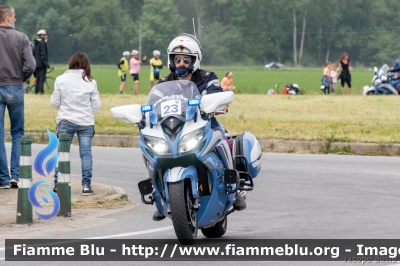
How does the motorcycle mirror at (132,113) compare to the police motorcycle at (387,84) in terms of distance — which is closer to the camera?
the motorcycle mirror at (132,113)

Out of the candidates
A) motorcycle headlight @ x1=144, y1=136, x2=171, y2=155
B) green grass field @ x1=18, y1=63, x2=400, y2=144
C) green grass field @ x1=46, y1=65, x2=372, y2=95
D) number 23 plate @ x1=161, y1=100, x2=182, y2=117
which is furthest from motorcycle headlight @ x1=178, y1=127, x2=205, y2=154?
green grass field @ x1=46, y1=65, x2=372, y2=95

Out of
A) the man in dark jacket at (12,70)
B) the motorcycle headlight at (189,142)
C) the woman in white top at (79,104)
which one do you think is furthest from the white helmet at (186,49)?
the man in dark jacket at (12,70)

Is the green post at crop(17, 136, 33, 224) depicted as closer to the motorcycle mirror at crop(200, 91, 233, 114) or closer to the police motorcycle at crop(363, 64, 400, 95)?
the motorcycle mirror at crop(200, 91, 233, 114)

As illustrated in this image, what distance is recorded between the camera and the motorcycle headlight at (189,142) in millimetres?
8914

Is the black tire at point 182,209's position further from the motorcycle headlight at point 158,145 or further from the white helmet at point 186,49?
the white helmet at point 186,49

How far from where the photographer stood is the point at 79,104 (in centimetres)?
1318

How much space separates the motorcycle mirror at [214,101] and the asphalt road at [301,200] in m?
1.37

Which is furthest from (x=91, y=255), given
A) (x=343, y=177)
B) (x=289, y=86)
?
(x=289, y=86)

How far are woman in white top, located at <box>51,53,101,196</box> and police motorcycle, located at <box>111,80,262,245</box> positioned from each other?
378 centimetres

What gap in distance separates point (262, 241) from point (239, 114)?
1707 centimetres

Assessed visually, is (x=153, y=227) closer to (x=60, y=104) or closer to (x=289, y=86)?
(x=60, y=104)

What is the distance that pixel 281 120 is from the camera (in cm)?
2431

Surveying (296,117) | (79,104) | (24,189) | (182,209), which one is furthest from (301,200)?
(296,117)

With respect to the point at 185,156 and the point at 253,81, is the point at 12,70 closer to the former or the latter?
the point at 185,156
